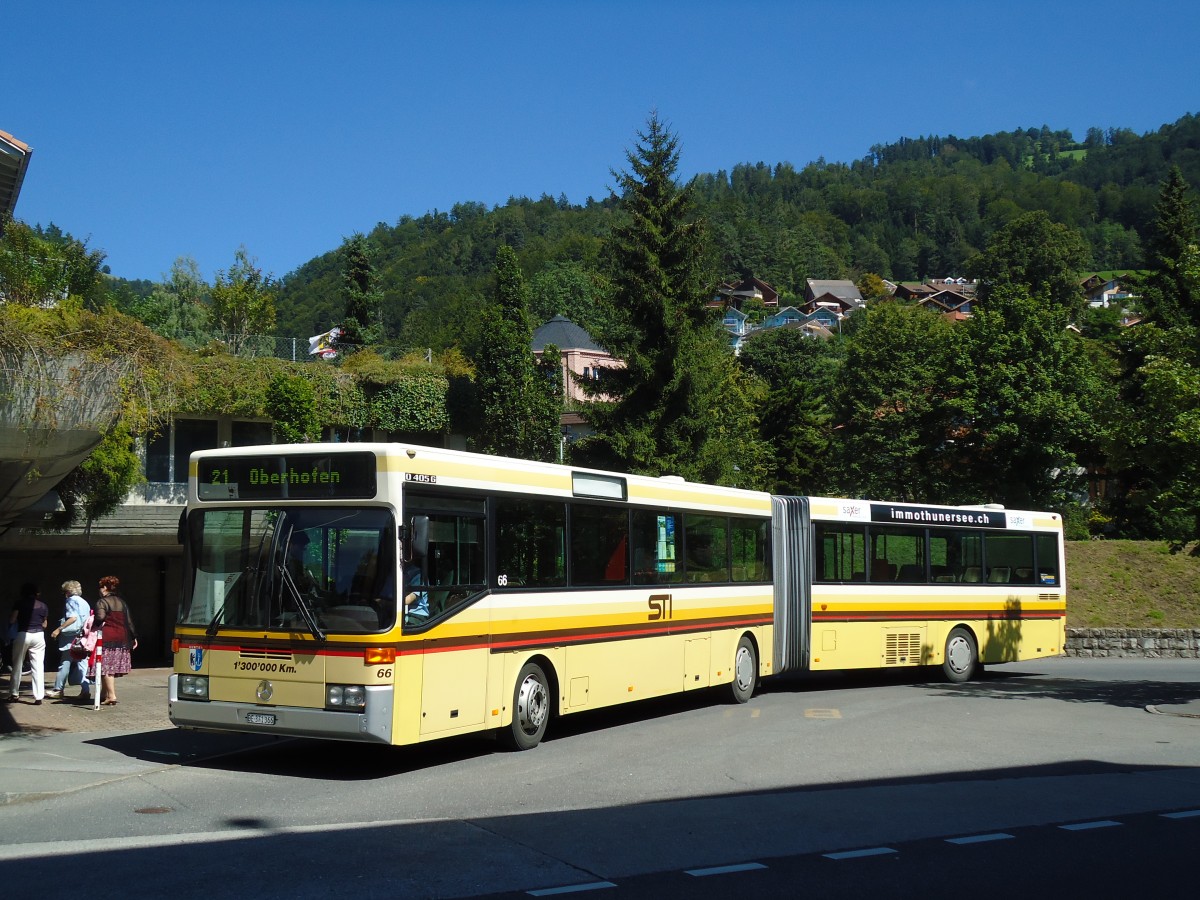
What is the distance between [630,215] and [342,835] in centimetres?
3127

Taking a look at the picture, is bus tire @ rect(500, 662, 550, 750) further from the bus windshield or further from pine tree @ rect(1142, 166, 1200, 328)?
pine tree @ rect(1142, 166, 1200, 328)

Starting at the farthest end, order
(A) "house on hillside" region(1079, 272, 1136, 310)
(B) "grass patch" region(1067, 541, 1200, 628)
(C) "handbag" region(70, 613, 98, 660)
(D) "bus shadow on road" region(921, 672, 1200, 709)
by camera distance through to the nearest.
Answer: (A) "house on hillside" region(1079, 272, 1136, 310)
(B) "grass patch" region(1067, 541, 1200, 628)
(D) "bus shadow on road" region(921, 672, 1200, 709)
(C) "handbag" region(70, 613, 98, 660)

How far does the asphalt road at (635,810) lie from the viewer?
7.43 metres

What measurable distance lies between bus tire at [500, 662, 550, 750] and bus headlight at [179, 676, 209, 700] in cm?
317

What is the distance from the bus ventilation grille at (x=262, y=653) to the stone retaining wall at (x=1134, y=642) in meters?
25.0

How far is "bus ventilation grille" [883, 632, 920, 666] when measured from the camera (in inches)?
809

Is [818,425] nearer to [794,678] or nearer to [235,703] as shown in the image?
[794,678]

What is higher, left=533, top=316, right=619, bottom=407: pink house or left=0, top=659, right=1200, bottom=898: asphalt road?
left=533, top=316, right=619, bottom=407: pink house

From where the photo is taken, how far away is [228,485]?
457 inches

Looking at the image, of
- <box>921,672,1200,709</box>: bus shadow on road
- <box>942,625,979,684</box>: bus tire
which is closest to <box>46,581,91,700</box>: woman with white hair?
<box>921,672,1200,709</box>: bus shadow on road

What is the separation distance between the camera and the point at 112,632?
53.4 feet

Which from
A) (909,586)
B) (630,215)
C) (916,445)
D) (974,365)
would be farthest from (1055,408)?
(909,586)

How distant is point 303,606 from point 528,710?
3210 mm

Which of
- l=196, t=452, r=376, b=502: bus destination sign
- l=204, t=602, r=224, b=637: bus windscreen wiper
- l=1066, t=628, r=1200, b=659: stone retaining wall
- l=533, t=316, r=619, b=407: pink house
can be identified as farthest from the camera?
l=533, t=316, r=619, b=407: pink house
